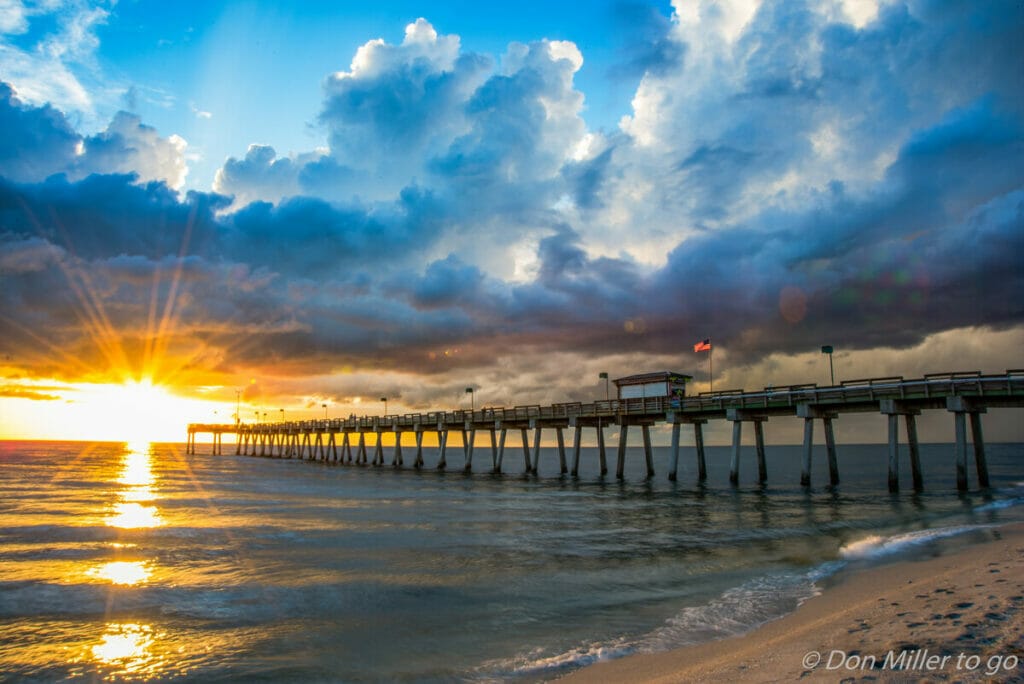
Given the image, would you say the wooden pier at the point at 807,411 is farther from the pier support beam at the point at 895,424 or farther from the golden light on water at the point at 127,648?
the golden light on water at the point at 127,648

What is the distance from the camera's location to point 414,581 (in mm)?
14125

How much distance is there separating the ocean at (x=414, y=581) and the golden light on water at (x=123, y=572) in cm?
9

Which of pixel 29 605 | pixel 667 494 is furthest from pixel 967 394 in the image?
pixel 29 605

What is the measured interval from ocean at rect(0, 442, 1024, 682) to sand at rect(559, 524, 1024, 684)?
854 mm

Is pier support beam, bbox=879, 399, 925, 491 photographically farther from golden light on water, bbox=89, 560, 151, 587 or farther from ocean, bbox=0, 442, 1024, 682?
golden light on water, bbox=89, 560, 151, 587

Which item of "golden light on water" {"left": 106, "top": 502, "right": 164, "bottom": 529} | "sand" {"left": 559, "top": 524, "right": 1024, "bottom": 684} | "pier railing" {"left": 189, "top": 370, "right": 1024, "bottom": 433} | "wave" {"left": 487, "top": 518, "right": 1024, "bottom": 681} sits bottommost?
"golden light on water" {"left": 106, "top": 502, "right": 164, "bottom": 529}

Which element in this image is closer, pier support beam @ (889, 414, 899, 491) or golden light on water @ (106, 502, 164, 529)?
golden light on water @ (106, 502, 164, 529)

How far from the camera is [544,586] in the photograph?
1329 centimetres

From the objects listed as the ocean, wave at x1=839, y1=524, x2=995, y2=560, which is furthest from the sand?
wave at x1=839, y1=524, x2=995, y2=560

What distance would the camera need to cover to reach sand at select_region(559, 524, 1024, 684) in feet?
19.2

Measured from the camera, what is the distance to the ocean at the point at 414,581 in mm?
9125

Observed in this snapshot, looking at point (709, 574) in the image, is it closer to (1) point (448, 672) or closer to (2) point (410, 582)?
(2) point (410, 582)

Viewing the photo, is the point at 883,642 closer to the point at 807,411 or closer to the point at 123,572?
the point at 123,572

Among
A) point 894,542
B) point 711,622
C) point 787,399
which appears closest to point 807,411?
point 787,399
